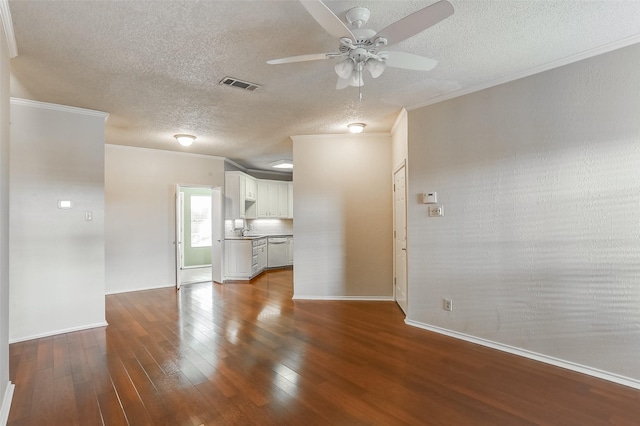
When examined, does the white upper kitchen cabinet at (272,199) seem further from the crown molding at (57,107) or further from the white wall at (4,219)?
the white wall at (4,219)

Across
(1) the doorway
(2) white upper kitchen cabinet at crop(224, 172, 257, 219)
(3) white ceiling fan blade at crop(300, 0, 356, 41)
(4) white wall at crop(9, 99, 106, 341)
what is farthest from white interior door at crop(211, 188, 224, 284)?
(3) white ceiling fan blade at crop(300, 0, 356, 41)

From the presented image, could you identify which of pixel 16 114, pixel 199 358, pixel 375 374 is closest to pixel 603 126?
pixel 375 374

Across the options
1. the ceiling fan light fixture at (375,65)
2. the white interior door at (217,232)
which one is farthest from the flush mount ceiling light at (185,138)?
the ceiling fan light fixture at (375,65)

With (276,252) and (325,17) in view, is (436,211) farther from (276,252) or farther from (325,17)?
(276,252)

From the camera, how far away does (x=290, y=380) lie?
2.62 meters

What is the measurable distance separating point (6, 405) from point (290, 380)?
2001 millimetres

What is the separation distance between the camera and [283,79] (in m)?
3.19

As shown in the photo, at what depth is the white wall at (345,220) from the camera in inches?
202

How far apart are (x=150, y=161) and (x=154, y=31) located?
14.4 feet

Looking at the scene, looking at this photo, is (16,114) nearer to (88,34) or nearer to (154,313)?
(88,34)

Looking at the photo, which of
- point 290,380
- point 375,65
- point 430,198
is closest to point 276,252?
point 430,198

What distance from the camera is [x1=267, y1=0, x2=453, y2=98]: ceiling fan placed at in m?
1.75

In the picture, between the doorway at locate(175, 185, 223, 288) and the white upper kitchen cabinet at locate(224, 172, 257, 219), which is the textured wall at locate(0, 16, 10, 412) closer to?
the white upper kitchen cabinet at locate(224, 172, 257, 219)

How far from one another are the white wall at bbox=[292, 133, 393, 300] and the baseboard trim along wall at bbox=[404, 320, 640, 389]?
1474 mm
